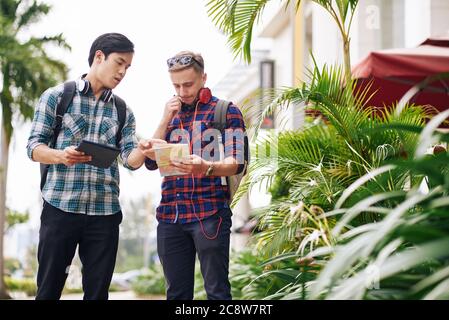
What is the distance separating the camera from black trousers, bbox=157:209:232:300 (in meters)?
4.04

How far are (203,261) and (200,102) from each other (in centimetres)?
84

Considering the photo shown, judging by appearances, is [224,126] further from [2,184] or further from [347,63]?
[2,184]

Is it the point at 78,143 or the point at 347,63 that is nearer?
the point at 78,143

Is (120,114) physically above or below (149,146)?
above

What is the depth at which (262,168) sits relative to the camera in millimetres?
5305

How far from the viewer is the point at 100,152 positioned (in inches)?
154

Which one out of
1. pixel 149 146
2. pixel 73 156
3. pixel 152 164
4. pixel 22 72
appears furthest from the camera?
pixel 22 72

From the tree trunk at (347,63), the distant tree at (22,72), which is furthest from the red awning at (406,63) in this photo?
the distant tree at (22,72)

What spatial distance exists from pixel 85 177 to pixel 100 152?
0.29m

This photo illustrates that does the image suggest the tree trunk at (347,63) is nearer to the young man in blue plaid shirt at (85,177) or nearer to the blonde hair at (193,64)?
the blonde hair at (193,64)

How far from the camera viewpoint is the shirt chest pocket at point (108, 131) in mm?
4285

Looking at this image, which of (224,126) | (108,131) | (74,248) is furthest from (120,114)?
(74,248)

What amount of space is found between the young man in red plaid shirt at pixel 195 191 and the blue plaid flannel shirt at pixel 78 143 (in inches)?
11.3

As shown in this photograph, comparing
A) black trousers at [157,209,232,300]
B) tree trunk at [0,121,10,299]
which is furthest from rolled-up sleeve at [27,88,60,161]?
tree trunk at [0,121,10,299]
